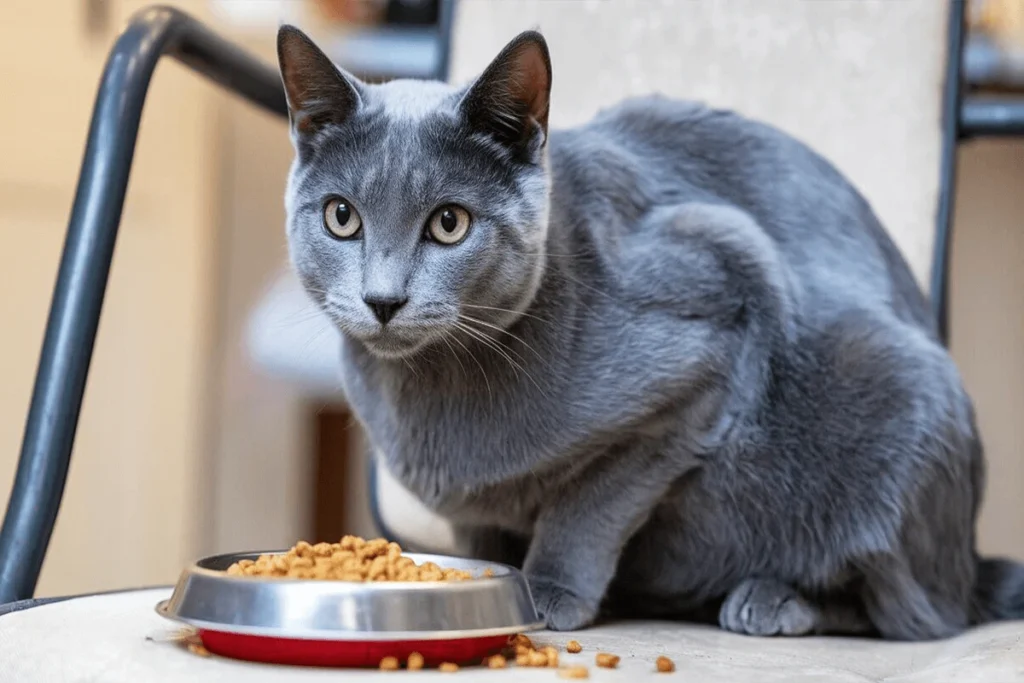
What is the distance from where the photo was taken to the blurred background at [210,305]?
2221 millimetres

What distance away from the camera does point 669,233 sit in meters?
1.21

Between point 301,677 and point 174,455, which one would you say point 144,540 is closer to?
point 174,455

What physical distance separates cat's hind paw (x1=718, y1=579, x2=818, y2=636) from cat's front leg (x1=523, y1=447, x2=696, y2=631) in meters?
0.13

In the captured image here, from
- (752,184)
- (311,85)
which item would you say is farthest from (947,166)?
(311,85)

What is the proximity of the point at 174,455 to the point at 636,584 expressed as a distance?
1386mm

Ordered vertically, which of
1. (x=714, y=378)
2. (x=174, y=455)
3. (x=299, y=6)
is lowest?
(x=174, y=455)

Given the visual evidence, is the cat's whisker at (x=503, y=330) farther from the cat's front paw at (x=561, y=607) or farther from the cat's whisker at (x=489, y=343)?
the cat's front paw at (x=561, y=607)

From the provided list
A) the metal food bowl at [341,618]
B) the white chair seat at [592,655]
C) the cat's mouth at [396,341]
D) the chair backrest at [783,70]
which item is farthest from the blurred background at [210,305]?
the metal food bowl at [341,618]

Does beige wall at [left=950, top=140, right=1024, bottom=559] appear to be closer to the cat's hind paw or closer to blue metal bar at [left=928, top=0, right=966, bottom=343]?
blue metal bar at [left=928, top=0, right=966, bottom=343]

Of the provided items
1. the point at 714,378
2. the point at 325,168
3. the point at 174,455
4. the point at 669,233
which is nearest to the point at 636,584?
the point at 714,378

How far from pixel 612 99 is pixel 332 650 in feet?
3.24

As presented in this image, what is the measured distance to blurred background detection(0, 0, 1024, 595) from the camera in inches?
87.4

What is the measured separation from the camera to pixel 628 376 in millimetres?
1129

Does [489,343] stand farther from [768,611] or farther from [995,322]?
[995,322]
